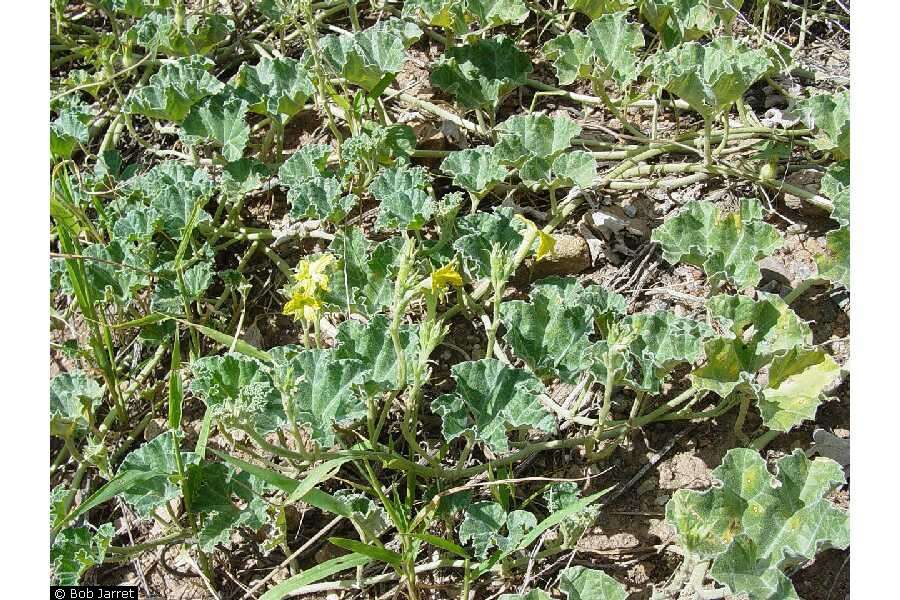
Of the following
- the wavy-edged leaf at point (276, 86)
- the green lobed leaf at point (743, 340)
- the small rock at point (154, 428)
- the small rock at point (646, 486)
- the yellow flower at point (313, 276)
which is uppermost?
the wavy-edged leaf at point (276, 86)

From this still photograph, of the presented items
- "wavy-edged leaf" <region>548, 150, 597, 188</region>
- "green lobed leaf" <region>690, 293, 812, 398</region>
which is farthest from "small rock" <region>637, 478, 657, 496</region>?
"wavy-edged leaf" <region>548, 150, 597, 188</region>

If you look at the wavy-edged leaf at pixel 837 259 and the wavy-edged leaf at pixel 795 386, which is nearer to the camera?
the wavy-edged leaf at pixel 795 386

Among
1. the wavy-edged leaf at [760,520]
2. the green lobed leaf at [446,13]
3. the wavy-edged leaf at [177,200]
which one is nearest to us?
the wavy-edged leaf at [760,520]

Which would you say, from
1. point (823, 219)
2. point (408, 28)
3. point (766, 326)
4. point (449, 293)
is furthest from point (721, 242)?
point (408, 28)

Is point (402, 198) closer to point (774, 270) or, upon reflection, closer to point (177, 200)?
point (177, 200)

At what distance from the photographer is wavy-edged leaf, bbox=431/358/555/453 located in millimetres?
2854

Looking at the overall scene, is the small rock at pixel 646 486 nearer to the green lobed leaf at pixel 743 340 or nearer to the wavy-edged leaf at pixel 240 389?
the green lobed leaf at pixel 743 340

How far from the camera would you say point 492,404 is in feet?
9.62

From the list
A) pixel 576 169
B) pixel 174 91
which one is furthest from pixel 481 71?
pixel 174 91

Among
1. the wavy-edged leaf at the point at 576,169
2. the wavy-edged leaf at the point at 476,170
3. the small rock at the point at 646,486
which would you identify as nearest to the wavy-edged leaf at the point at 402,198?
the wavy-edged leaf at the point at 476,170

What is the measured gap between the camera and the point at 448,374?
3.39 meters

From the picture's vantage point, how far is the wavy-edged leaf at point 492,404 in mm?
2854

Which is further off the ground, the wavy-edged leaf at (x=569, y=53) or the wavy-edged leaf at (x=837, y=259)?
the wavy-edged leaf at (x=569, y=53)

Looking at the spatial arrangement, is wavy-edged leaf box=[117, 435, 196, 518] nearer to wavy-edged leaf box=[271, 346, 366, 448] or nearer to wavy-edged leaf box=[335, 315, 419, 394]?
wavy-edged leaf box=[271, 346, 366, 448]
